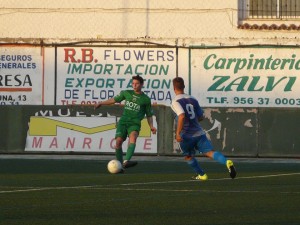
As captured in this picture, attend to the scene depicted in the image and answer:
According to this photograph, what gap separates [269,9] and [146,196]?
1800 cm

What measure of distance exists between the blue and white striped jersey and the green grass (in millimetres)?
815

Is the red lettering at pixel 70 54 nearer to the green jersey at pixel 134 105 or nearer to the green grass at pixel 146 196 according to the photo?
the green grass at pixel 146 196

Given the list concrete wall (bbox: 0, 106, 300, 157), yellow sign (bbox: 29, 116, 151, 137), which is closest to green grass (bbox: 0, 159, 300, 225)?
concrete wall (bbox: 0, 106, 300, 157)

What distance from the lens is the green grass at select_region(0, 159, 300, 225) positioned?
12828 mm

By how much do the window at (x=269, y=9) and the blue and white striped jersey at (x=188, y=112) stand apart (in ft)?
44.4

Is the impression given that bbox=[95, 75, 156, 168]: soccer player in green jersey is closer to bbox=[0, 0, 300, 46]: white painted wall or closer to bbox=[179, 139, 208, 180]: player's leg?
bbox=[179, 139, 208, 180]: player's leg

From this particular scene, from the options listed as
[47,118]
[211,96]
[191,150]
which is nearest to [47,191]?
[191,150]

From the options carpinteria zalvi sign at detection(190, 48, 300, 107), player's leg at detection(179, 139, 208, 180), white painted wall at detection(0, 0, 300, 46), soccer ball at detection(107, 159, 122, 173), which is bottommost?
soccer ball at detection(107, 159, 122, 173)

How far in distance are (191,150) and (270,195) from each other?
11.8ft

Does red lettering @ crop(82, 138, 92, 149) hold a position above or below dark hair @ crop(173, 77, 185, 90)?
below

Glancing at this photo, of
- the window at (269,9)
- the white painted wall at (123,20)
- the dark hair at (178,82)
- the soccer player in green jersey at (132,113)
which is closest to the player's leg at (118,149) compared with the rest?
the soccer player in green jersey at (132,113)

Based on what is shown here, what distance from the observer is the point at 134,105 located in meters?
21.8

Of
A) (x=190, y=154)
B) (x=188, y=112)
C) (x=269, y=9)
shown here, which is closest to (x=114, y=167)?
(x=190, y=154)

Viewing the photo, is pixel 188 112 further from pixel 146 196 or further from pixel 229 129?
pixel 229 129
